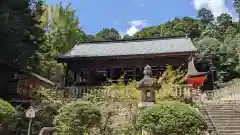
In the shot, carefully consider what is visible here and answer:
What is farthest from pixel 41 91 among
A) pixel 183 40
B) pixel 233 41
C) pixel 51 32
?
pixel 233 41

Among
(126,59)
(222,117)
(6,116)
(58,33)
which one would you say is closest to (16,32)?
(6,116)

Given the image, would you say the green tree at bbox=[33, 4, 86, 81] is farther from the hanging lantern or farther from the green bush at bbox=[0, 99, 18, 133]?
the green bush at bbox=[0, 99, 18, 133]

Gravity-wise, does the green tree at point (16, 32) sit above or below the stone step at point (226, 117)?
above

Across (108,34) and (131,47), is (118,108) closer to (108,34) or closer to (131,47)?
(131,47)

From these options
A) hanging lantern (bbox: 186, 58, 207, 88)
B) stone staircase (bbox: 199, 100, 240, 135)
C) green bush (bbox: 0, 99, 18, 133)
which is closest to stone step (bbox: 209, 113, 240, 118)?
stone staircase (bbox: 199, 100, 240, 135)

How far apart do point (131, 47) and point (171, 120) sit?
1652cm

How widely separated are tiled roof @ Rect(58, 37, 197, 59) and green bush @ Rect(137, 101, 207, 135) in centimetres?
1191

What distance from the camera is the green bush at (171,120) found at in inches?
356

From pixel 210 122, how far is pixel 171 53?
24.2ft

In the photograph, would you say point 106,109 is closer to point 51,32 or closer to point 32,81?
point 32,81

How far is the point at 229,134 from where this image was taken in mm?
12719

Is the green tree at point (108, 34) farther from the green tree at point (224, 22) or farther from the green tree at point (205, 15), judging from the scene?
the green tree at point (224, 22)

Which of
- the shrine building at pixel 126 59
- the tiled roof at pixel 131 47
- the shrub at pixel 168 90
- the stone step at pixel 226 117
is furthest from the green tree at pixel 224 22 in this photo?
the stone step at pixel 226 117

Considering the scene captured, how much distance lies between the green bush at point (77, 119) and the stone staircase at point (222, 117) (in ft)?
17.0
